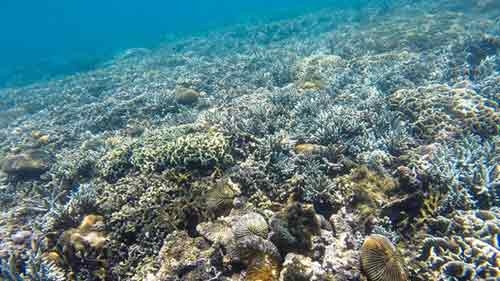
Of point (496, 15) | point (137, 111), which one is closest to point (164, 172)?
point (137, 111)

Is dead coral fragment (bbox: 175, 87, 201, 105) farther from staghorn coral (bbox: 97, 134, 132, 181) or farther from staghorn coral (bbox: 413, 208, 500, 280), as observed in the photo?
staghorn coral (bbox: 413, 208, 500, 280)

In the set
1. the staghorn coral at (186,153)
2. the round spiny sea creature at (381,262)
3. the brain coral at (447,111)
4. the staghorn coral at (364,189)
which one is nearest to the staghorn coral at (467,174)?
the staghorn coral at (364,189)

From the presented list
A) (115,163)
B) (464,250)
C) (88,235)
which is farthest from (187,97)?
(464,250)

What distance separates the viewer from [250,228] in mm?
3875

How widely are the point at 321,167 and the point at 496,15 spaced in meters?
19.2

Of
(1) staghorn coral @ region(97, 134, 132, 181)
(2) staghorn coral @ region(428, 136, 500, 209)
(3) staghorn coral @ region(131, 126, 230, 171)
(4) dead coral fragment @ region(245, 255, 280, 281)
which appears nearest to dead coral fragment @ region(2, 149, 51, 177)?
(1) staghorn coral @ region(97, 134, 132, 181)

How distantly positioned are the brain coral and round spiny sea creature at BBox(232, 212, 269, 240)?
4858mm

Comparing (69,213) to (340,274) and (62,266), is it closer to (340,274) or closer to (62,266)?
(62,266)

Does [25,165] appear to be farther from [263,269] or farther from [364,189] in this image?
[364,189]

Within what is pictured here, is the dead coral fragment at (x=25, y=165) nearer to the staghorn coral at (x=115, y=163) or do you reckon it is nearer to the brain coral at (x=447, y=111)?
the staghorn coral at (x=115, y=163)

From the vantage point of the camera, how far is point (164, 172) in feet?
19.5

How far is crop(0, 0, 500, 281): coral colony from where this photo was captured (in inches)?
153

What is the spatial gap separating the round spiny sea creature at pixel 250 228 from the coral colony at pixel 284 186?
0.02 metres

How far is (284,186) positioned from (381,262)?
221 cm
